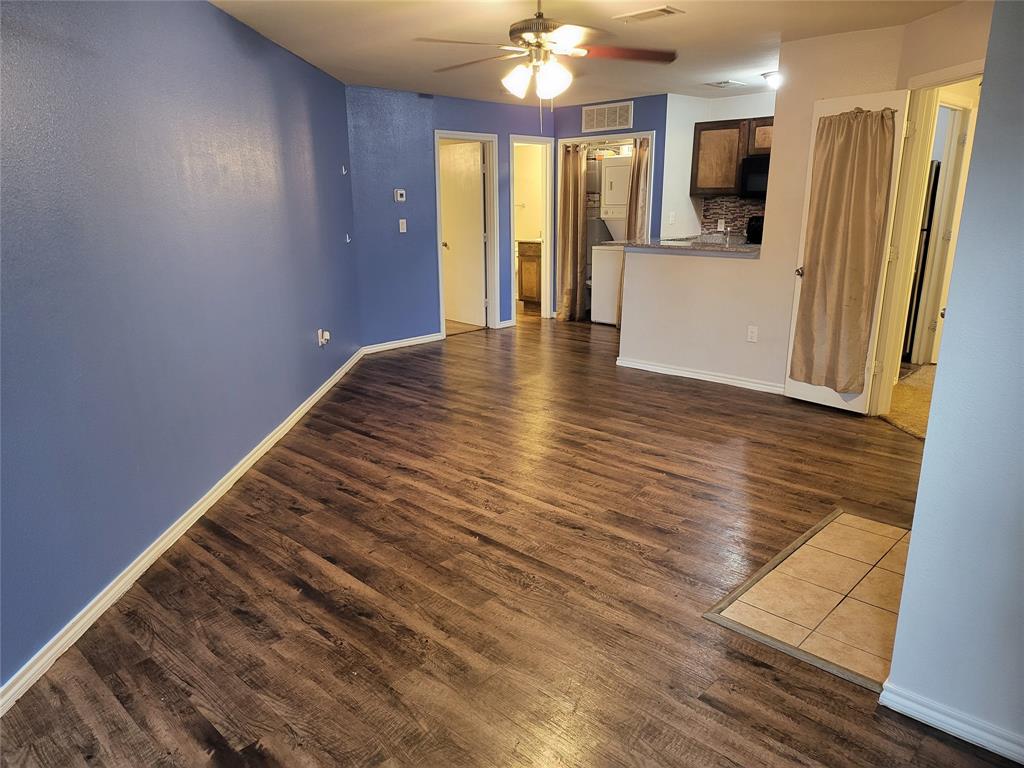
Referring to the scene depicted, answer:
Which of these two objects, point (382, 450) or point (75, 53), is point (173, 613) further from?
point (75, 53)

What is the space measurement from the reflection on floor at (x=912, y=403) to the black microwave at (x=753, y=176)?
2.32 meters

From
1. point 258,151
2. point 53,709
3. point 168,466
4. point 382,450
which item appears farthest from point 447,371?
point 53,709

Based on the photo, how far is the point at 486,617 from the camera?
2361 millimetres

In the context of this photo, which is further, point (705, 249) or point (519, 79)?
point (705, 249)

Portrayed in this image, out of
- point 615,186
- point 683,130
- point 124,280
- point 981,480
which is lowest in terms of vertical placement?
point 981,480

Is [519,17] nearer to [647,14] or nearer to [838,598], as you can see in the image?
[647,14]

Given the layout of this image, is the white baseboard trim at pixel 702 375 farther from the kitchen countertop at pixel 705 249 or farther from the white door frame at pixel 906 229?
the kitchen countertop at pixel 705 249

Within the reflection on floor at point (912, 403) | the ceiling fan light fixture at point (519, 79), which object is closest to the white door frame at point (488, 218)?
the ceiling fan light fixture at point (519, 79)

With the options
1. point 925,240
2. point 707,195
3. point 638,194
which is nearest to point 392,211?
point 638,194

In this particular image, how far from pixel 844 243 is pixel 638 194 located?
324cm

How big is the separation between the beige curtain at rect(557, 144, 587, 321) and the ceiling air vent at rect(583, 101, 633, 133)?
0.97 feet

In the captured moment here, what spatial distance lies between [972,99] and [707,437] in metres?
3.25

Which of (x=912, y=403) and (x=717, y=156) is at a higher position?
(x=717, y=156)

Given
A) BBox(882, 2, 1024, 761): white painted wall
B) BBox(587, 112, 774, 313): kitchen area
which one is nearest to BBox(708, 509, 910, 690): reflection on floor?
BBox(882, 2, 1024, 761): white painted wall
